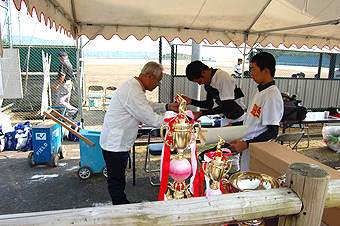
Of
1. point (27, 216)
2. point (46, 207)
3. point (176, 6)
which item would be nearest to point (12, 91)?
point (46, 207)

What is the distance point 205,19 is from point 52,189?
12.1 ft

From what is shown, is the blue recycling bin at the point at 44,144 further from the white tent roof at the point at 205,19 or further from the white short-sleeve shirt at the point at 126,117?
the white short-sleeve shirt at the point at 126,117

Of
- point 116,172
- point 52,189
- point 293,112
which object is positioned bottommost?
point 52,189

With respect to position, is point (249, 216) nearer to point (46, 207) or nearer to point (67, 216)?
point (67, 216)

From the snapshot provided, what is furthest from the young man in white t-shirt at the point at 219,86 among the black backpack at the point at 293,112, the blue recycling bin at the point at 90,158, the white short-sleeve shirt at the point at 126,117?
the black backpack at the point at 293,112

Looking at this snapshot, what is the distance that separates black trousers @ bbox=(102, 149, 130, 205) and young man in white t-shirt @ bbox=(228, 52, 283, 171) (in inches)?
47.1

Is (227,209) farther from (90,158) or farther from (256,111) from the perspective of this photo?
(90,158)

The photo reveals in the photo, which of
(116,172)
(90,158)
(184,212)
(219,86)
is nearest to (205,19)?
(219,86)

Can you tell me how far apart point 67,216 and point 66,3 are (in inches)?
111

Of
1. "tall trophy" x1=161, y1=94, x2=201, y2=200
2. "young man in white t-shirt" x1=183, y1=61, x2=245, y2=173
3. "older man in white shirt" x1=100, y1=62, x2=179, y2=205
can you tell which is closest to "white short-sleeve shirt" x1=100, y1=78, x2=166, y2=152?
"older man in white shirt" x1=100, y1=62, x2=179, y2=205

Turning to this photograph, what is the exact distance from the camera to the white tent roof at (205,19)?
3178mm

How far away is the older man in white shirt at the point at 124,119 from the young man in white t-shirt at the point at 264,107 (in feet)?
2.69

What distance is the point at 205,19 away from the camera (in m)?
3.71

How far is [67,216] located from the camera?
2.49 feet
